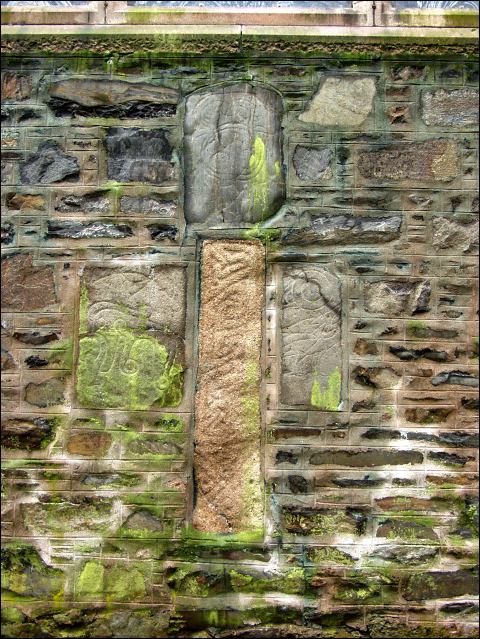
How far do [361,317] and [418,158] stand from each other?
96 cm

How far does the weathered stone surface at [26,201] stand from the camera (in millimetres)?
2963

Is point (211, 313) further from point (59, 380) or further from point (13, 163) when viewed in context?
point (13, 163)

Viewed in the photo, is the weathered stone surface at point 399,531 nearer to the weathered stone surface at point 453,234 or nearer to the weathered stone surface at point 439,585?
the weathered stone surface at point 439,585

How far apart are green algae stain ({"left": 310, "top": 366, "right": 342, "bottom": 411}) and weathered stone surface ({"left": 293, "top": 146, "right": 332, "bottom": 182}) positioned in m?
1.10

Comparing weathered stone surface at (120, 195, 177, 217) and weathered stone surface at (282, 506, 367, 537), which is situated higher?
weathered stone surface at (120, 195, 177, 217)

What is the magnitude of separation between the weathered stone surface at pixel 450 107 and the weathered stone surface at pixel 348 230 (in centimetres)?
61

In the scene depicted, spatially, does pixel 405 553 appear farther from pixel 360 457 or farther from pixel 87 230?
pixel 87 230

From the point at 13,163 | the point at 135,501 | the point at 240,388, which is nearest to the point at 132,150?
the point at 13,163

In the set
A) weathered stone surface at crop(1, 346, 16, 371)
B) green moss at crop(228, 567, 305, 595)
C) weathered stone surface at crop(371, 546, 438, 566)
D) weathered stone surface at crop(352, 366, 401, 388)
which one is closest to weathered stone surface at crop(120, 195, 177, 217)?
weathered stone surface at crop(1, 346, 16, 371)

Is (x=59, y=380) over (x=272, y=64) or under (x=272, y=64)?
under

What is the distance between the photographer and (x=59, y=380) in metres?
2.95

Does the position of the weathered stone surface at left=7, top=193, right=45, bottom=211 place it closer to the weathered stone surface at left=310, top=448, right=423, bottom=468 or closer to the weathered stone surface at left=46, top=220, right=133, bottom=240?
the weathered stone surface at left=46, top=220, right=133, bottom=240

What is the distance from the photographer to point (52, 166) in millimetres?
2955

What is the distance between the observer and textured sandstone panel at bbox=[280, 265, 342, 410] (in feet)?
9.59
